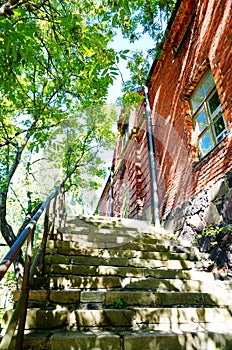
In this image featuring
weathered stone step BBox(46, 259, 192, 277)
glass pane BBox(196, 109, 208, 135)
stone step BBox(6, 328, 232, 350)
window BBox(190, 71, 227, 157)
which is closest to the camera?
stone step BBox(6, 328, 232, 350)

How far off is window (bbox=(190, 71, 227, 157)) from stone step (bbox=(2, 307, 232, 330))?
2665mm

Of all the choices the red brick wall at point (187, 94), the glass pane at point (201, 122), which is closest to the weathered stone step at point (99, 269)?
the red brick wall at point (187, 94)

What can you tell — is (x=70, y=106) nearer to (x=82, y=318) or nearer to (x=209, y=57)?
(x=209, y=57)

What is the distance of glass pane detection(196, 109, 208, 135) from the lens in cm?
457

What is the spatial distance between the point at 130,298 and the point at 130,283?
1.00 feet

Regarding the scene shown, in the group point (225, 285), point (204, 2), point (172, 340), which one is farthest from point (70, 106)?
point (172, 340)

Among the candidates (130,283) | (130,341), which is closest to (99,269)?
(130,283)

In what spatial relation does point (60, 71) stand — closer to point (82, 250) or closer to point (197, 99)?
point (197, 99)

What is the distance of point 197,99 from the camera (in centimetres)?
489

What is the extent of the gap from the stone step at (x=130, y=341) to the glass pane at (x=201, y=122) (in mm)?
3532

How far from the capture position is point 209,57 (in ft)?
13.9

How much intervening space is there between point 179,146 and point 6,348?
4727mm

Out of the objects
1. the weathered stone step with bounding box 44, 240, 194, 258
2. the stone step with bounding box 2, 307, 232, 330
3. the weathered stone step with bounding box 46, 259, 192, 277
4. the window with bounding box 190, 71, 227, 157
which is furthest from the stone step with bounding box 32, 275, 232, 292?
the window with bounding box 190, 71, 227, 157

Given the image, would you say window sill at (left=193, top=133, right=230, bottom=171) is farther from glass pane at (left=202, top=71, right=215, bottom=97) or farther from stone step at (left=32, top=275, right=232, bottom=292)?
stone step at (left=32, top=275, right=232, bottom=292)
